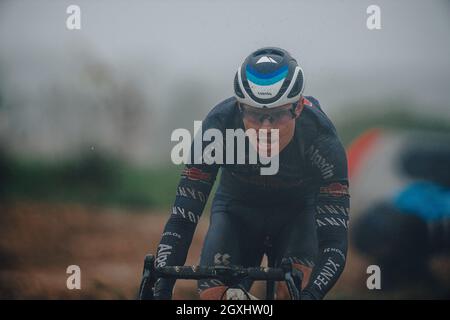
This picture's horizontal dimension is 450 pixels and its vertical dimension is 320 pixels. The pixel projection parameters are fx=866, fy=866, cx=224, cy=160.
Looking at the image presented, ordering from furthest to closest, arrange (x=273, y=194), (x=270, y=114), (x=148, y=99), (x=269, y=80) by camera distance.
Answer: (x=148, y=99) < (x=273, y=194) < (x=270, y=114) < (x=269, y=80)

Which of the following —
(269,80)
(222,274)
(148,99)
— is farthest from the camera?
(148,99)

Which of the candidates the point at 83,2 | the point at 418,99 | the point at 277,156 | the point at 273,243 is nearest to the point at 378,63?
the point at 418,99

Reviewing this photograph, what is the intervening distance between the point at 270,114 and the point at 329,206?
24.8 inches

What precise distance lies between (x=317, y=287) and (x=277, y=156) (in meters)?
0.98

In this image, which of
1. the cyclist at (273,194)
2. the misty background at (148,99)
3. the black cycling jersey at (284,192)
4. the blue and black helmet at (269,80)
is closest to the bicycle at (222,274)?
the cyclist at (273,194)

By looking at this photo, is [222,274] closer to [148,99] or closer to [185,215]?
[185,215]

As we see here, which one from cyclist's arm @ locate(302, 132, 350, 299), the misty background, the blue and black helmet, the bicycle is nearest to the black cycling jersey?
cyclist's arm @ locate(302, 132, 350, 299)

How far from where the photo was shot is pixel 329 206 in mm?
4836

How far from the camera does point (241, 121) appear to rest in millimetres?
5105

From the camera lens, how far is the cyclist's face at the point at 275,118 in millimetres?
4973

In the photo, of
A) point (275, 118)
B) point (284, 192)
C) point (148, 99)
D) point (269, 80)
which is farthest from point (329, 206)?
point (148, 99)

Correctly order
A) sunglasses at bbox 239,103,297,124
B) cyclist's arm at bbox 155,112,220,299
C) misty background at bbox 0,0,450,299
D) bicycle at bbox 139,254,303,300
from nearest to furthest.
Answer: bicycle at bbox 139,254,303,300 → cyclist's arm at bbox 155,112,220,299 → sunglasses at bbox 239,103,297,124 → misty background at bbox 0,0,450,299

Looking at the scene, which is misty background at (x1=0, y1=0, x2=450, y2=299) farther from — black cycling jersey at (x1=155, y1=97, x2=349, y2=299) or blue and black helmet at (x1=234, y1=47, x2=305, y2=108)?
blue and black helmet at (x1=234, y1=47, x2=305, y2=108)

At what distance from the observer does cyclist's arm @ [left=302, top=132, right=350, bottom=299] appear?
4.60m
